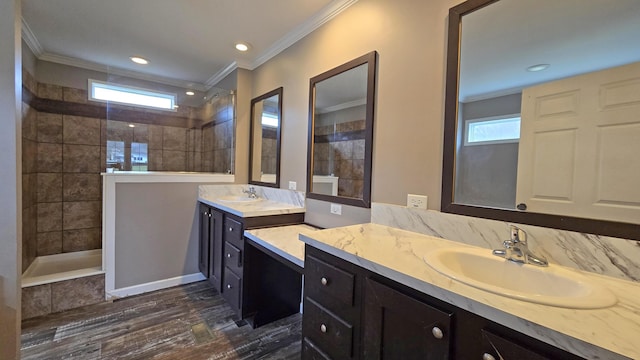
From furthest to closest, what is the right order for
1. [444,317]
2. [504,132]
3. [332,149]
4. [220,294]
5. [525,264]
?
1. [220,294]
2. [332,149]
3. [504,132]
4. [525,264]
5. [444,317]

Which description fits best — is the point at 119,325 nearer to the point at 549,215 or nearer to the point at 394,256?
the point at 394,256

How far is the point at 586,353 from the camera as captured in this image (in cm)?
56

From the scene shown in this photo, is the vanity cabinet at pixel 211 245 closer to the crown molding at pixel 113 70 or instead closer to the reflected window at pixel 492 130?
the crown molding at pixel 113 70

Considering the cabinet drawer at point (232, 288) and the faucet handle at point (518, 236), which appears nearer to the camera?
the faucet handle at point (518, 236)

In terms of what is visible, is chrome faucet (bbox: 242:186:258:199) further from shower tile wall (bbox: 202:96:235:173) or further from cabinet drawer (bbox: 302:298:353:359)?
cabinet drawer (bbox: 302:298:353:359)

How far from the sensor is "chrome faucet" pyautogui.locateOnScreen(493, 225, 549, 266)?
1.02m

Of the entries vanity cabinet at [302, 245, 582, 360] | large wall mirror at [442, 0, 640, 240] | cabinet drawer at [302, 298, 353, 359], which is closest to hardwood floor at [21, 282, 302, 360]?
cabinet drawer at [302, 298, 353, 359]

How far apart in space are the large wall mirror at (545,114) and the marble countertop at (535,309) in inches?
11.5

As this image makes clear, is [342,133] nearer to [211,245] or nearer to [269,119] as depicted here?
[269,119]

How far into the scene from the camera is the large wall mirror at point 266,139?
273cm

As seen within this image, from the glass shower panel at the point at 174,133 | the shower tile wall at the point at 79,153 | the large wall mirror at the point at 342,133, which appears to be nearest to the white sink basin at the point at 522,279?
the large wall mirror at the point at 342,133

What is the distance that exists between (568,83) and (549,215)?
1.73ft

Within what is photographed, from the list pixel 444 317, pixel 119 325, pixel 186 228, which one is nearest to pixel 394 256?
pixel 444 317

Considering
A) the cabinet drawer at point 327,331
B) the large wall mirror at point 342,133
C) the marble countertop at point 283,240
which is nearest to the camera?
the cabinet drawer at point 327,331
